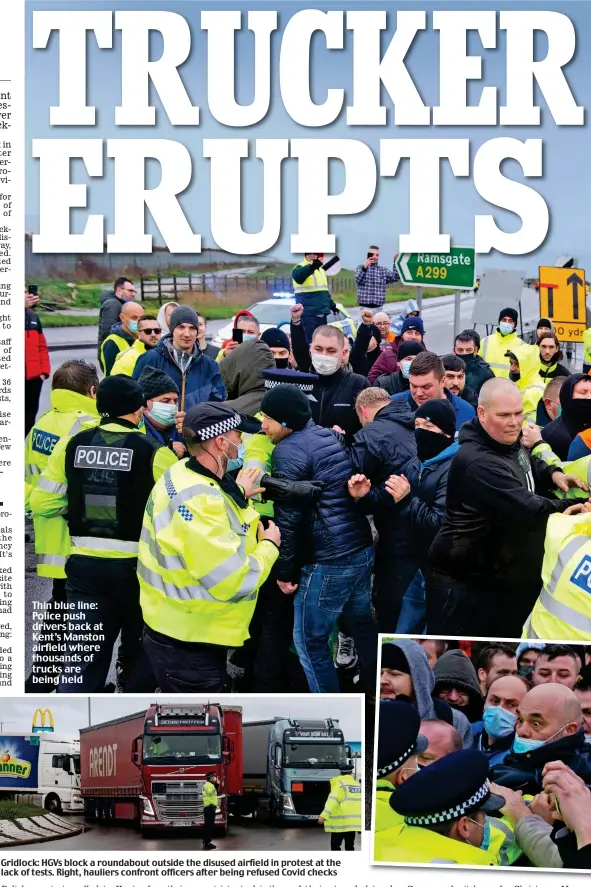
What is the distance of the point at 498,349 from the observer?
9055mm

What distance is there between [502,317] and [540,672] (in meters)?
3.28

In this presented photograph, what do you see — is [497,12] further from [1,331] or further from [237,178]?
[1,331]

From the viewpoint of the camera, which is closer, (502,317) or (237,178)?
(237,178)

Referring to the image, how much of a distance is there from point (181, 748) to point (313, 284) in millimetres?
3295

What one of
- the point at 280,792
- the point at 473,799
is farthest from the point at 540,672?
the point at 280,792

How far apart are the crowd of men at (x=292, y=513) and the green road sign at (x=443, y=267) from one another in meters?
0.31

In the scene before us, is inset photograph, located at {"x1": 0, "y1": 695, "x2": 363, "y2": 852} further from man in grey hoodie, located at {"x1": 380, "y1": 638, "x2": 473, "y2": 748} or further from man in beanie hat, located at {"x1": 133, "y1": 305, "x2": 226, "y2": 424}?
man in beanie hat, located at {"x1": 133, "y1": 305, "x2": 226, "y2": 424}

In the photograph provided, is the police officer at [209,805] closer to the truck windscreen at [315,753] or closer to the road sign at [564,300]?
the truck windscreen at [315,753]

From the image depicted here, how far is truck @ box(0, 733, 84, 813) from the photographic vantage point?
6516 mm

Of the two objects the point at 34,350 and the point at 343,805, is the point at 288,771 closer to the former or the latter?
the point at 343,805

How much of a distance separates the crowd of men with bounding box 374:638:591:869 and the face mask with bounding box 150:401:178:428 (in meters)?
2.01

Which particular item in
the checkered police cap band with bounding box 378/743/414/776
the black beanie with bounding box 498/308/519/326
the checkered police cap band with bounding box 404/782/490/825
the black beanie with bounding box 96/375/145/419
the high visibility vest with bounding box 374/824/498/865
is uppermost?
the black beanie with bounding box 498/308/519/326

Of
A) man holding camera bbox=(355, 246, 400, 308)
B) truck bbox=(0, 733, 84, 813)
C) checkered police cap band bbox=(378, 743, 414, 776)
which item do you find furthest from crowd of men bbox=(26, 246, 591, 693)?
checkered police cap band bbox=(378, 743, 414, 776)

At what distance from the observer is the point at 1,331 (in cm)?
720
